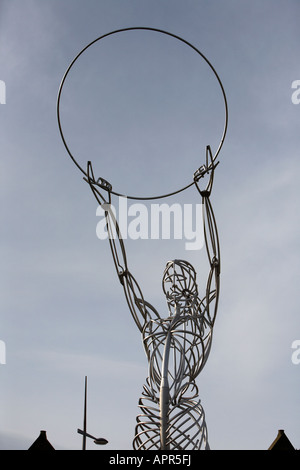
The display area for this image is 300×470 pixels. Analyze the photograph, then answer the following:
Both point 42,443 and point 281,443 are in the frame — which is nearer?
point 42,443

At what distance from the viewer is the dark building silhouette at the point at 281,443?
107 feet

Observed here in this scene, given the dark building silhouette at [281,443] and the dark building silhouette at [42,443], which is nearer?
the dark building silhouette at [42,443]

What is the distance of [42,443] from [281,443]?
44.9ft

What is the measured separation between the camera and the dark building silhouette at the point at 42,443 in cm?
3020

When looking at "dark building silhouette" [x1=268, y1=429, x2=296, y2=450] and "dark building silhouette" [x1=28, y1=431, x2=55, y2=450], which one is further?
"dark building silhouette" [x1=268, y1=429, x2=296, y2=450]

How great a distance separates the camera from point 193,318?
16594 mm

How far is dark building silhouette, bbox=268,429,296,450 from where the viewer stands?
107 ft

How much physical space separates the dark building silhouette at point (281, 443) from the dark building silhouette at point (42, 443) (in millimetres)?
12618

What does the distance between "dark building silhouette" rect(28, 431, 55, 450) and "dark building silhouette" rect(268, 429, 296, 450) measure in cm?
1262

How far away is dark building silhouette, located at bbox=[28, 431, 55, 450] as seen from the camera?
30203 mm

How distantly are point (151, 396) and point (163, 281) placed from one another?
3975 mm

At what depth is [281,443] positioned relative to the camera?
3309 cm
